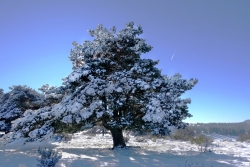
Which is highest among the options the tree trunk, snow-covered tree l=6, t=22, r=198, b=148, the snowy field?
snow-covered tree l=6, t=22, r=198, b=148

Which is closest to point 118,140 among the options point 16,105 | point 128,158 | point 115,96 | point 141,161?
point 115,96

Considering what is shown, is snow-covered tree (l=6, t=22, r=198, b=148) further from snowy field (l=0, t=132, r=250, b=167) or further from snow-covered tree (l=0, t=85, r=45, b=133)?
snow-covered tree (l=0, t=85, r=45, b=133)

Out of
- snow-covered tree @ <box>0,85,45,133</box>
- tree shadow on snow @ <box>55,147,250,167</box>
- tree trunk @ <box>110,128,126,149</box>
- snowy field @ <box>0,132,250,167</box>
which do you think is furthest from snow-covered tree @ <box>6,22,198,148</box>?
snow-covered tree @ <box>0,85,45,133</box>

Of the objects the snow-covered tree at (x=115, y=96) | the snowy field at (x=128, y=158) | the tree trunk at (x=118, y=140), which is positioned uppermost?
the snow-covered tree at (x=115, y=96)

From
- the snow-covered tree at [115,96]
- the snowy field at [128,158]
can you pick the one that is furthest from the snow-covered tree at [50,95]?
the snowy field at [128,158]

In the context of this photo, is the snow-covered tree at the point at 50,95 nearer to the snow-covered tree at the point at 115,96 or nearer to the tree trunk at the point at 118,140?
the snow-covered tree at the point at 115,96

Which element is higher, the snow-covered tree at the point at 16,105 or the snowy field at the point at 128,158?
the snow-covered tree at the point at 16,105

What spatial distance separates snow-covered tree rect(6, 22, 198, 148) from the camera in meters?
10.3

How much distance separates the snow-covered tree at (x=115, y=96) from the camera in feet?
33.8

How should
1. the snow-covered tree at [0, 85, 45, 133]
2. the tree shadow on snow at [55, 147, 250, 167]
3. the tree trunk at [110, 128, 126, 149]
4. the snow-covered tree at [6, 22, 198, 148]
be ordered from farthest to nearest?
1. the snow-covered tree at [0, 85, 45, 133]
2. the tree trunk at [110, 128, 126, 149]
3. the snow-covered tree at [6, 22, 198, 148]
4. the tree shadow on snow at [55, 147, 250, 167]

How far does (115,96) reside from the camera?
36.8ft

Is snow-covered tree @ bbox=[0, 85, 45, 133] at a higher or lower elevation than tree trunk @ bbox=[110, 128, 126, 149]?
higher

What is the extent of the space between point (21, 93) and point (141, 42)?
49.5ft

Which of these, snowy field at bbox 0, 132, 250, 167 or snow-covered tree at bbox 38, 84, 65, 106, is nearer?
snowy field at bbox 0, 132, 250, 167
